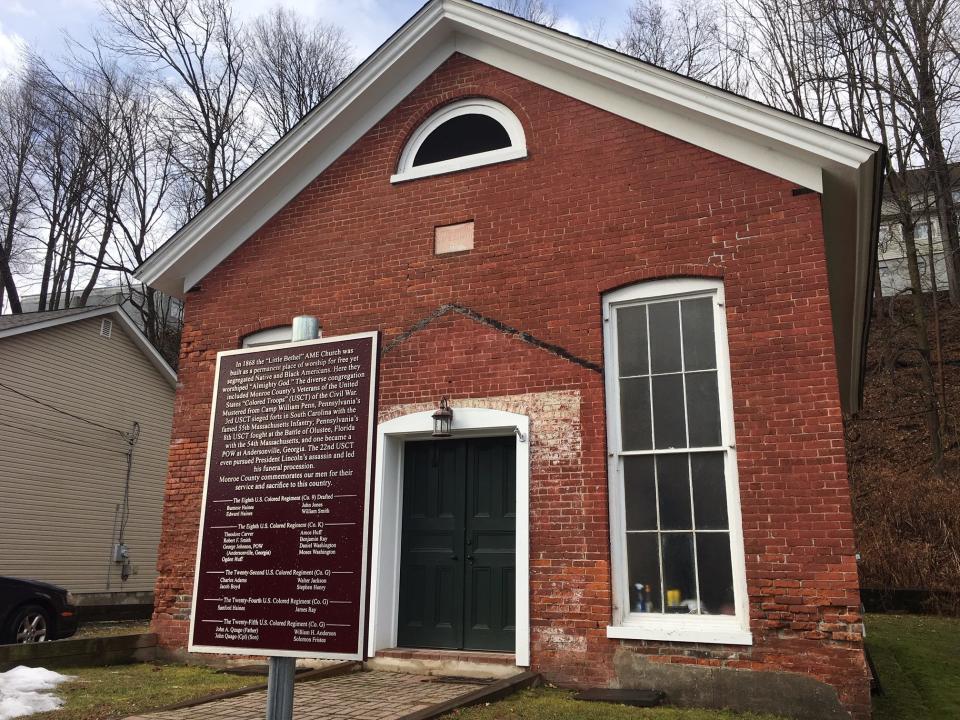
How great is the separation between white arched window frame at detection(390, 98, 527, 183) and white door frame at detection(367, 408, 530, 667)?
301cm

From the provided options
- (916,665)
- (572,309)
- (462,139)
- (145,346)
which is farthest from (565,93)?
(145,346)

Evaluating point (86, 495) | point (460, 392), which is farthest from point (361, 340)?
point (86, 495)

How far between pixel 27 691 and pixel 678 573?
6150mm

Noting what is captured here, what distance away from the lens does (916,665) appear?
30.9 ft

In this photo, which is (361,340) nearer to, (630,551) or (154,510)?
(630,551)

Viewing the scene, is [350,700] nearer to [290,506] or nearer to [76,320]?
[290,506]

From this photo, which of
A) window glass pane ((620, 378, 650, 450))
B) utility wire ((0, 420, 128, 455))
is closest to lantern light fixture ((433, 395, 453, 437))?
window glass pane ((620, 378, 650, 450))

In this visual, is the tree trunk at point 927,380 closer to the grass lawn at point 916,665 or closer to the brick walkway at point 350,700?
the grass lawn at point 916,665

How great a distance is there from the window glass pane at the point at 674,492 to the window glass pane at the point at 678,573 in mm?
115

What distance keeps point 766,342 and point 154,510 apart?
656 inches

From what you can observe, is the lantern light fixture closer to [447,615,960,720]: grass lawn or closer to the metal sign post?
[447,615,960,720]: grass lawn

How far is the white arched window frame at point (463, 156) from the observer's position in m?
9.30

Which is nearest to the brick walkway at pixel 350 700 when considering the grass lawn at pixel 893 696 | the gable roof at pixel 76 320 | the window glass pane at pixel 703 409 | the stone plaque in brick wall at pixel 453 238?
the grass lawn at pixel 893 696

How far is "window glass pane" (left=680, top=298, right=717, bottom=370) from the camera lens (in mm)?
7953
